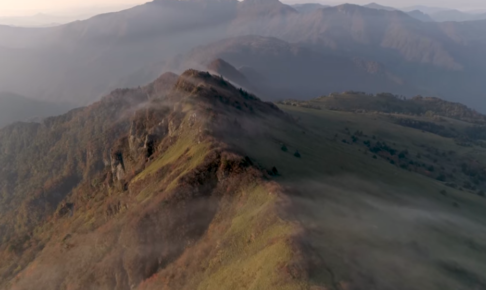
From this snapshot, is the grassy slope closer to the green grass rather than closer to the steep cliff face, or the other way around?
the green grass

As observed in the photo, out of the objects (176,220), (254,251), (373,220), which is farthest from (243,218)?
(373,220)

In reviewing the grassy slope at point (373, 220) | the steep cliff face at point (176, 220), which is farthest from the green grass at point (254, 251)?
the grassy slope at point (373, 220)

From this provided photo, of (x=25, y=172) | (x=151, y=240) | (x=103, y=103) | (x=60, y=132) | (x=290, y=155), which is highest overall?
(x=290, y=155)

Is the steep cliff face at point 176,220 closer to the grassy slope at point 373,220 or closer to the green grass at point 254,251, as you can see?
the green grass at point 254,251

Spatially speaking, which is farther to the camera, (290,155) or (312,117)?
(312,117)

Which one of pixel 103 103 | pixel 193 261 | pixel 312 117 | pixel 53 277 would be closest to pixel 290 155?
pixel 193 261

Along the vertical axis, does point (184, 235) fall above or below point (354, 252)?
below

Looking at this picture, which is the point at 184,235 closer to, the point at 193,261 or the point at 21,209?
the point at 193,261
